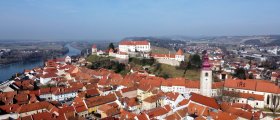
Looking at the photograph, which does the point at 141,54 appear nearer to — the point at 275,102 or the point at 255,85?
the point at 255,85

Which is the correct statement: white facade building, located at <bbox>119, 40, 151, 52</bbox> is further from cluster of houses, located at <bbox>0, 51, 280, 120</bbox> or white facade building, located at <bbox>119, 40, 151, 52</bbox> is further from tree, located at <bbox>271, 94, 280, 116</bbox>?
tree, located at <bbox>271, 94, 280, 116</bbox>

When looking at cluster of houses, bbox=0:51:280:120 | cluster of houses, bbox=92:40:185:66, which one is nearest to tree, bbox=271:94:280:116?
cluster of houses, bbox=0:51:280:120

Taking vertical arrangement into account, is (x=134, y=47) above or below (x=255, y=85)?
above

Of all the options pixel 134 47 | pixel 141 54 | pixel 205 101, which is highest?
pixel 134 47

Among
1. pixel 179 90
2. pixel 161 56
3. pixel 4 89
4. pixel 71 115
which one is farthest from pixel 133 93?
pixel 161 56

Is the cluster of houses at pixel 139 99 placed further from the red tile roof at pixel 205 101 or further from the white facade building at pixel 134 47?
the white facade building at pixel 134 47

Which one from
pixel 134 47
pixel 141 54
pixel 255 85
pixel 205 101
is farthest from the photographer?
pixel 134 47

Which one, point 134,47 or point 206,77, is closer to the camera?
point 206,77

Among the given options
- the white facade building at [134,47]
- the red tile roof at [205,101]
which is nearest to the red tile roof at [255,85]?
the red tile roof at [205,101]

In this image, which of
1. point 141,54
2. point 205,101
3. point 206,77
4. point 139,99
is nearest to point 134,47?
point 141,54

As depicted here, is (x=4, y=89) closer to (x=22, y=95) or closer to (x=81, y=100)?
(x=22, y=95)
